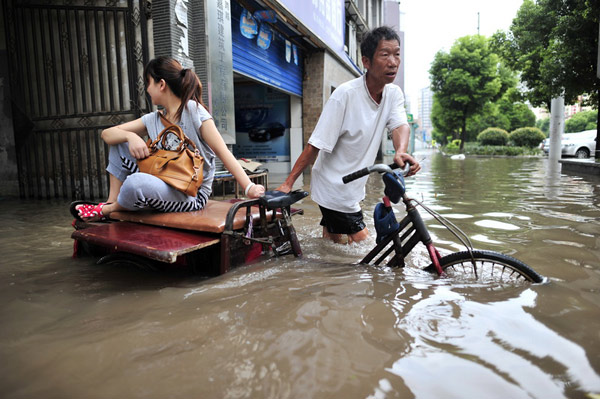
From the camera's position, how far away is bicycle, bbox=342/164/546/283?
2346 mm

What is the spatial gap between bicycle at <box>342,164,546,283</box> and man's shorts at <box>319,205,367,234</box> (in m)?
0.69

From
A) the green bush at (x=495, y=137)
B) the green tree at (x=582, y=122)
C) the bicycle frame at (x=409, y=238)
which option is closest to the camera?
the bicycle frame at (x=409, y=238)

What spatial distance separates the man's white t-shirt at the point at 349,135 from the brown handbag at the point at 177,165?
0.89 metres

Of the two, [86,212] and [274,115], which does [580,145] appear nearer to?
[274,115]

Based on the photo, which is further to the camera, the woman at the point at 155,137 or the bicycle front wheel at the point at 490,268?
the woman at the point at 155,137

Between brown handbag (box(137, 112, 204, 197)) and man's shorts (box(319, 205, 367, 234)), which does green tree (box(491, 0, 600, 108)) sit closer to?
man's shorts (box(319, 205, 367, 234))

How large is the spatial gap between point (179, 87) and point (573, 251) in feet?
11.0

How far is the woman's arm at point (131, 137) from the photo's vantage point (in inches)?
106

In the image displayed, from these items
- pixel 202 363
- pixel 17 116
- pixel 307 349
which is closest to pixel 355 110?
pixel 307 349

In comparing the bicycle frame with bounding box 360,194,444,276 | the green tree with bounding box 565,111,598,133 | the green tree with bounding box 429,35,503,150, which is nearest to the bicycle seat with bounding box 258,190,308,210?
the bicycle frame with bounding box 360,194,444,276

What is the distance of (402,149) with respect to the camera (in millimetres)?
2973

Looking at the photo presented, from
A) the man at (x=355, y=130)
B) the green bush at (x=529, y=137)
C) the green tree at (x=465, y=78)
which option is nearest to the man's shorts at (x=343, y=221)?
the man at (x=355, y=130)

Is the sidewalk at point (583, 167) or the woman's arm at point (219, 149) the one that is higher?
the woman's arm at point (219, 149)

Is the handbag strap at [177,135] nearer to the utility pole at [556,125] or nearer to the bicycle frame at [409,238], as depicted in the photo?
the bicycle frame at [409,238]
